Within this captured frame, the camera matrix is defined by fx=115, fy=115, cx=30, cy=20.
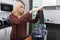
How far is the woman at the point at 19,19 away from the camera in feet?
5.05

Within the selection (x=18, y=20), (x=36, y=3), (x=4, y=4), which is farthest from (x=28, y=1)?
(x=18, y=20)

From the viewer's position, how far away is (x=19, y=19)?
154cm

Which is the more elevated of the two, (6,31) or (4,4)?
(4,4)

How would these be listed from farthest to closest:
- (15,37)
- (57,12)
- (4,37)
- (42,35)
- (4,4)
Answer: (4,4) < (4,37) < (57,12) < (15,37) < (42,35)

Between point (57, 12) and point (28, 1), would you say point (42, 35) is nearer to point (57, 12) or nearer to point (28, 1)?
point (57, 12)

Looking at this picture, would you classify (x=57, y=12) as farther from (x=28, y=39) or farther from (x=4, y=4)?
(x=4, y=4)

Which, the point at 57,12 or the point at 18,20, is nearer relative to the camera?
the point at 18,20

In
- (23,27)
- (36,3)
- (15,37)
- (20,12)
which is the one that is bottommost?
(15,37)

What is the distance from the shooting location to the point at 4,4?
8.87 ft

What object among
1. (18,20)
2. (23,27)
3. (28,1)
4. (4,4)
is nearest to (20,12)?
(18,20)

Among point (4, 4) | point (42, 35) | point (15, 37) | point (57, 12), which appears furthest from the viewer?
point (4, 4)

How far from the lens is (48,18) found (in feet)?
7.06

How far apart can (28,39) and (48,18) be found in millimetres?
645

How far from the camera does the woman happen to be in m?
1.54
